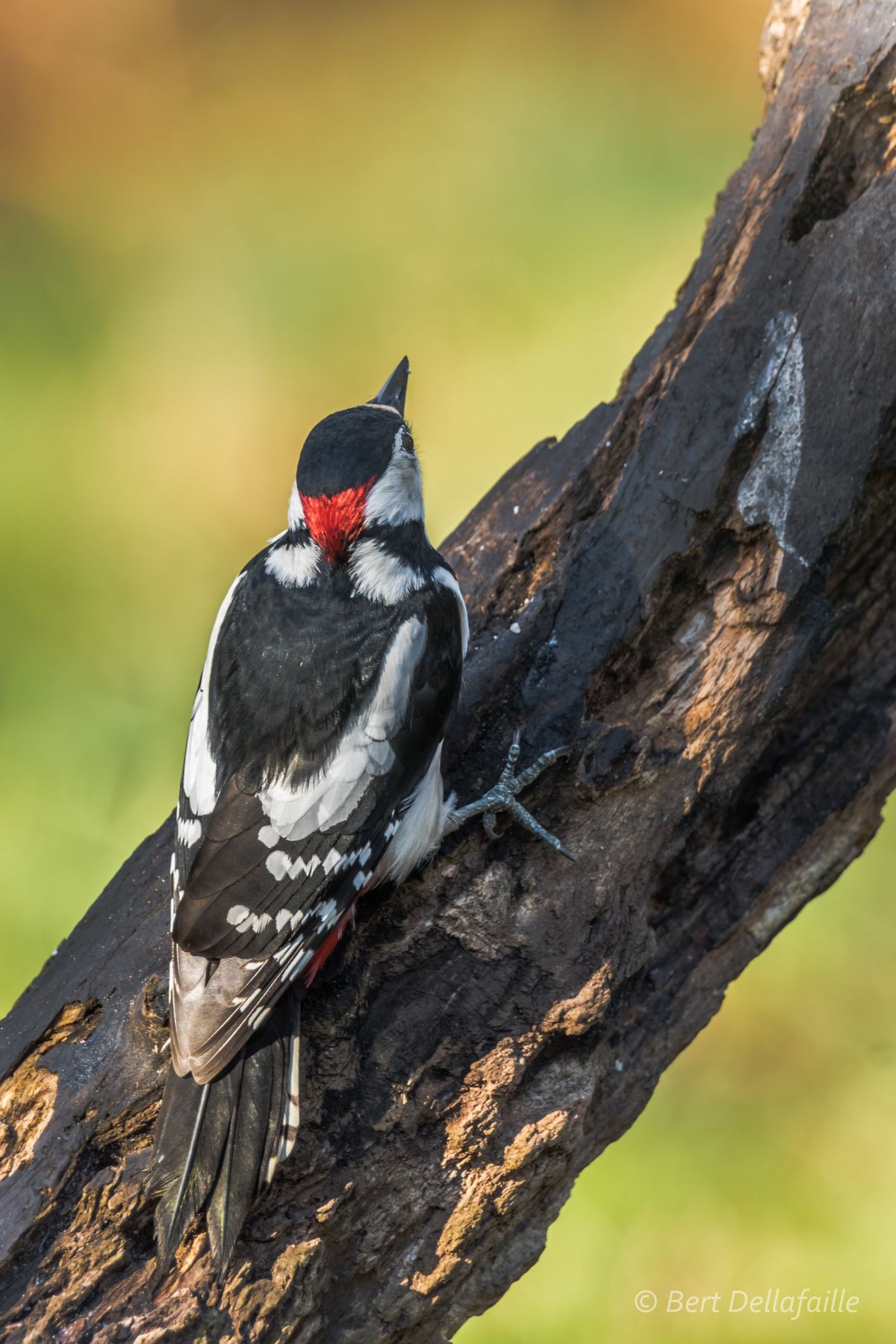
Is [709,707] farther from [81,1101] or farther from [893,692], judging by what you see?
[81,1101]

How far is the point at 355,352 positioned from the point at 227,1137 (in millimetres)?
3981

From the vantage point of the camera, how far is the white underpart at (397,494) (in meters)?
2.45

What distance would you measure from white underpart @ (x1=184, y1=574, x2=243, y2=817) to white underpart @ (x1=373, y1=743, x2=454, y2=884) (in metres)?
0.33

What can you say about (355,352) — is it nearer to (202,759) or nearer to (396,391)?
(396,391)

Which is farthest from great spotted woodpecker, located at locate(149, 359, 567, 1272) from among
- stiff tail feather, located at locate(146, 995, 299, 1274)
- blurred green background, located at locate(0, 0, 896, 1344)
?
blurred green background, located at locate(0, 0, 896, 1344)

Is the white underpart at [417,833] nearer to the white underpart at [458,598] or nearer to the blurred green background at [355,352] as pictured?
the white underpart at [458,598]

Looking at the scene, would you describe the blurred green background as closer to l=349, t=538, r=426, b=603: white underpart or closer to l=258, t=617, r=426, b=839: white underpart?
l=258, t=617, r=426, b=839: white underpart

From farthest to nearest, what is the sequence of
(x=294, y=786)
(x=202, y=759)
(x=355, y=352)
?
(x=355, y=352)
(x=202, y=759)
(x=294, y=786)

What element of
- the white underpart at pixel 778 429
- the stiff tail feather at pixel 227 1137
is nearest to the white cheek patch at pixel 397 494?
the white underpart at pixel 778 429

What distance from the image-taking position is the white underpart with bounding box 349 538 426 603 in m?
2.45

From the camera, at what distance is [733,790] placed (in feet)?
8.01

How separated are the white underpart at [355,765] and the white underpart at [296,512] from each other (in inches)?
12.7

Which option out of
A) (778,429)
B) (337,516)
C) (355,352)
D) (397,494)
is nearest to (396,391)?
(397,494)

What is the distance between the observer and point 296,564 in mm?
2498
